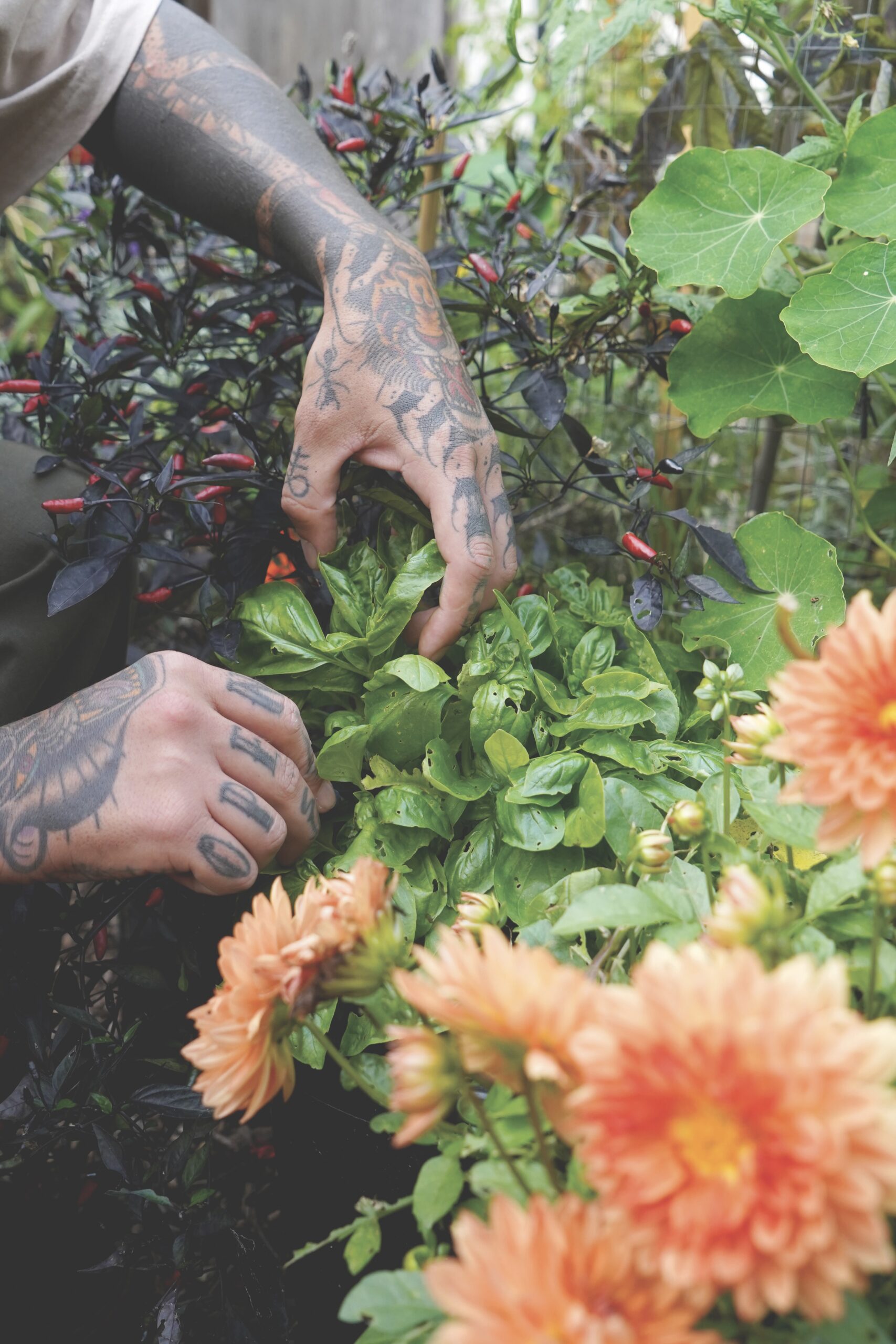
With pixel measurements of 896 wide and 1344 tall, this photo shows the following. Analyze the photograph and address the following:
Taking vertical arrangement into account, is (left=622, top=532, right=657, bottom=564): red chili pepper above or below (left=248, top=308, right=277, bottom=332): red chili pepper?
below

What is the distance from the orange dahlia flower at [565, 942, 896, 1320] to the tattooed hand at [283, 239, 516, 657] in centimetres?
60

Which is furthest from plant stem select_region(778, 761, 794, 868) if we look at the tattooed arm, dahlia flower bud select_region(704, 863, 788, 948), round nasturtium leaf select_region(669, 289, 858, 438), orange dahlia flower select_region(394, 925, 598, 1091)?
round nasturtium leaf select_region(669, 289, 858, 438)

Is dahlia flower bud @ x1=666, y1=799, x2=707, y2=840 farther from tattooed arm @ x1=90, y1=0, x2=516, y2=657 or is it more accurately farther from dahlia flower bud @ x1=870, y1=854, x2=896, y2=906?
tattooed arm @ x1=90, y1=0, x2=516, y2=657

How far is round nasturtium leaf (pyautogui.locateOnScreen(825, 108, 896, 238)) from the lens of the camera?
104 cm

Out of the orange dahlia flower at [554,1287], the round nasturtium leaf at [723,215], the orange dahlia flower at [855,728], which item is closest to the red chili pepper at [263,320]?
the round nasturtium leaf at [723,215]

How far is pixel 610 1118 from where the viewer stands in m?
0.36

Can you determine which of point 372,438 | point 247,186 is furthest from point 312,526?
point 247,186

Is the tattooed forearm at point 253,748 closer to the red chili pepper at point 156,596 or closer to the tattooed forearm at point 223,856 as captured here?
the tattooed forearm at point 223,856

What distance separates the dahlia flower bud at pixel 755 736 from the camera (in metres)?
0.58

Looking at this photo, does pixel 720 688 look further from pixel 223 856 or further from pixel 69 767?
pixel 69 767

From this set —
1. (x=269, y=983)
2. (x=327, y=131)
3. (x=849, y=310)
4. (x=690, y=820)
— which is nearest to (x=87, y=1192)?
(x=269, y=983)

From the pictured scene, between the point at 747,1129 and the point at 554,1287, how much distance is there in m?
0.10

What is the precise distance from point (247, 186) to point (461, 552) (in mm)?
581

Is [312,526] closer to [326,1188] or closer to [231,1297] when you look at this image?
[326,1188]
